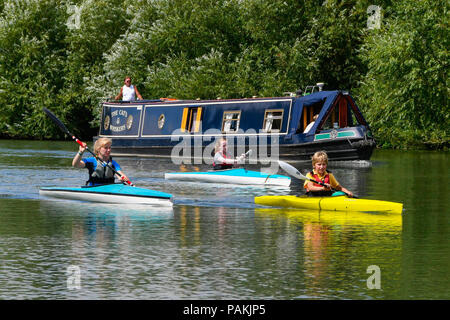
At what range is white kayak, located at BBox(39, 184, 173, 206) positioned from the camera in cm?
1761

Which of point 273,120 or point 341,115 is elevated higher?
point 341,115

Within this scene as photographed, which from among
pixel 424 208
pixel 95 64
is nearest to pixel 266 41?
pixel 95 64

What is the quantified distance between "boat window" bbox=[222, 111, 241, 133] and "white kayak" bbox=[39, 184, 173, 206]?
16.3 meters

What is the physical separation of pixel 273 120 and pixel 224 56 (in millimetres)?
18354

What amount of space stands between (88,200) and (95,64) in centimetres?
3961

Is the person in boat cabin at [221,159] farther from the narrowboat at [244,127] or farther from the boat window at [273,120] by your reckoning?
the boat window at [273,120]

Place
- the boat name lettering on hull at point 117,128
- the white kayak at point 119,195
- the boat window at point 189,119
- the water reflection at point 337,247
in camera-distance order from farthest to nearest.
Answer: the boat name lettering on hull at point 117,128
the boat window at point 189,119
the white kayak at point 119,195
the water reflection at point 337,247

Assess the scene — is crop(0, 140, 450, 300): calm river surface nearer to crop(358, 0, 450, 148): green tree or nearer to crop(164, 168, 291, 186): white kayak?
crop(164, 168, 291, 186): white kayak

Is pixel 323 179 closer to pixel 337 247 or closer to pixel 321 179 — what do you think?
pixel 321 179

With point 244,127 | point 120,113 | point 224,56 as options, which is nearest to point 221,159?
point 244,127

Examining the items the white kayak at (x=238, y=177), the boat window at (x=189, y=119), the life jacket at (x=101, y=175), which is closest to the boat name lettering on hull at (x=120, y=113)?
the boat window at (x=189, y=119)

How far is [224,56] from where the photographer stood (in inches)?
2031

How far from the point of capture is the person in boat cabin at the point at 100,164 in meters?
17.4

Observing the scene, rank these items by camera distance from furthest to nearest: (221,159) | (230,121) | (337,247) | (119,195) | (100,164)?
1. (230,121)
2. (221,159)
3. (100,164)
4. (119,195)
5. (337,247)
